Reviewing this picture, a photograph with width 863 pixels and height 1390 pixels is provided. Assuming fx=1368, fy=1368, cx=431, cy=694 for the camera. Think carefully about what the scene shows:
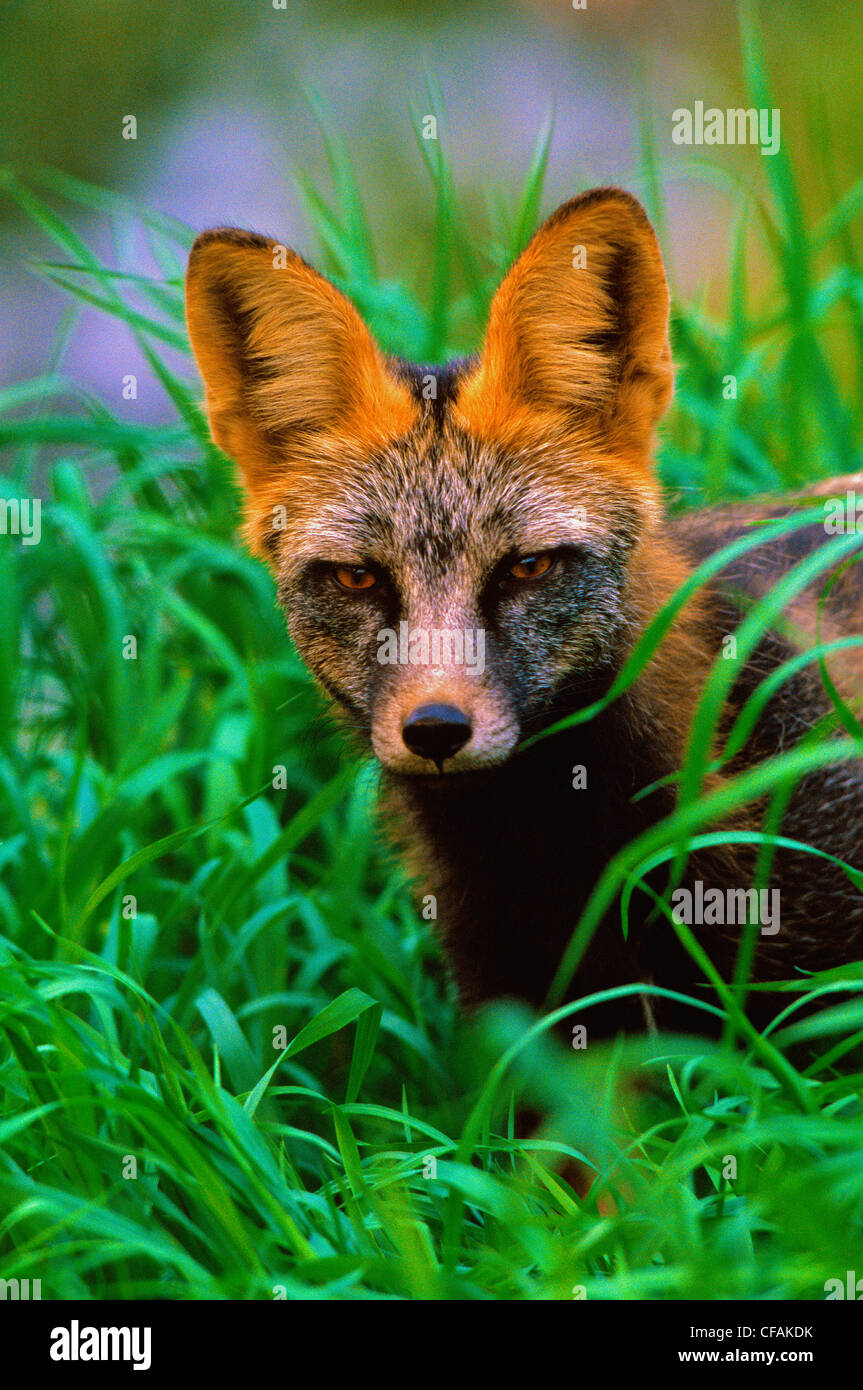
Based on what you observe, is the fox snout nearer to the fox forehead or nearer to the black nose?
the black nose

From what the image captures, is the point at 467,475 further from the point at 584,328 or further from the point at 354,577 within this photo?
the point at 584,328

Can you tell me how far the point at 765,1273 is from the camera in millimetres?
2604

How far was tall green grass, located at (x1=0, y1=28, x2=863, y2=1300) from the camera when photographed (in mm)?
2801

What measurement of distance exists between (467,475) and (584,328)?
533 mm

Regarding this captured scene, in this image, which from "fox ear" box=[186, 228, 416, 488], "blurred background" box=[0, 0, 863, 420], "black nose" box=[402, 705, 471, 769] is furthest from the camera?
"blurred background" box=[0, 0, 863, 420]

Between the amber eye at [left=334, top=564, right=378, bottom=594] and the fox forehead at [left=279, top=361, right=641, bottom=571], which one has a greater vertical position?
the fox forehead at [left=279, top=361, right=641, bottom=571]

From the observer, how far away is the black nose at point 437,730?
3248 mm

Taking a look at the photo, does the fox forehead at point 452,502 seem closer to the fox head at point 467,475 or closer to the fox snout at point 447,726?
the fox head at point 467,475

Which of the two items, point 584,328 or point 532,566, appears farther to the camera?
point 584,328

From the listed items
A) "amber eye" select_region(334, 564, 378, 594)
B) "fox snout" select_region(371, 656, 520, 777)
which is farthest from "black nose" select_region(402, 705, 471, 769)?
"amber eye" select_region(334, 564, 378, 594)

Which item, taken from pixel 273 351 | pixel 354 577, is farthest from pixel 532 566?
pixel 273 351

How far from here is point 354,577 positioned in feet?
12.3

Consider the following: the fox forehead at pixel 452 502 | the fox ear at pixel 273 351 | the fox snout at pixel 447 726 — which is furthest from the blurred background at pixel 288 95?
the fox snout at pixel 447 726
